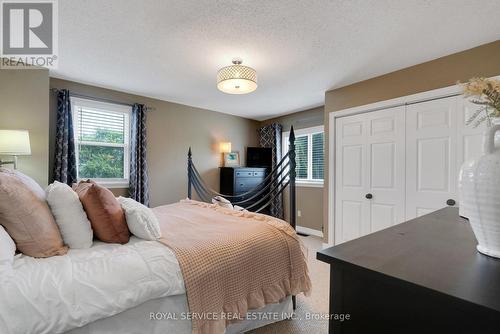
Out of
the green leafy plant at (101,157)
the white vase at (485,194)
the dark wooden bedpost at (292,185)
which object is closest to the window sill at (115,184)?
the green leafy plant at (101,157)

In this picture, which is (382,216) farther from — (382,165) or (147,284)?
(147,284)

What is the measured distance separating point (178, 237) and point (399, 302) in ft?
4.14

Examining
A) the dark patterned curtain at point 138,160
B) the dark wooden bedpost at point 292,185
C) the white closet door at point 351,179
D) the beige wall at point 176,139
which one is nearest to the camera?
the dark wooden bedpost at point 292,185

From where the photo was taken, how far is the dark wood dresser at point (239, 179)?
466 cm

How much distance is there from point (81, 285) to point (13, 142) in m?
2.12

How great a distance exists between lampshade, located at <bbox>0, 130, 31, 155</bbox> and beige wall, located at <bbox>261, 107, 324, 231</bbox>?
4083 millimetres

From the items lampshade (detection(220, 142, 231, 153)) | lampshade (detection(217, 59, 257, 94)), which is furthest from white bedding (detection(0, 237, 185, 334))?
lampshade (detection(220, 142, 231, 153))

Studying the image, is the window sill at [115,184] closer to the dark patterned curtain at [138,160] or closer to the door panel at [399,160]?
the dark patterned curtain at [138,160]

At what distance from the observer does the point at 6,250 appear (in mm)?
1093

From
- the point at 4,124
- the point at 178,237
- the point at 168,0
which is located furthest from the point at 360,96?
the point at 4,124

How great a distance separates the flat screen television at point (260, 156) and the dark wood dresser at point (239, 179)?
12.1 inches

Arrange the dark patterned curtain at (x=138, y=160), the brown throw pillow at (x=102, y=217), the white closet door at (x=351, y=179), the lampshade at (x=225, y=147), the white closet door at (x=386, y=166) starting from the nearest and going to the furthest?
the brown throw pillow at (x=102, y=217) → the white closet door at (x=386, y=166) → the white closet door at (x=351, y=179) → the dark patterned curtain at (x=138, y=160) → the lampshade at (x=225, y=147)

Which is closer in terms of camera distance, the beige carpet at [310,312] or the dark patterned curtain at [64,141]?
the beige carpet at [310,312]

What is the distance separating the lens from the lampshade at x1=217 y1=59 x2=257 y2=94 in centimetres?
235
